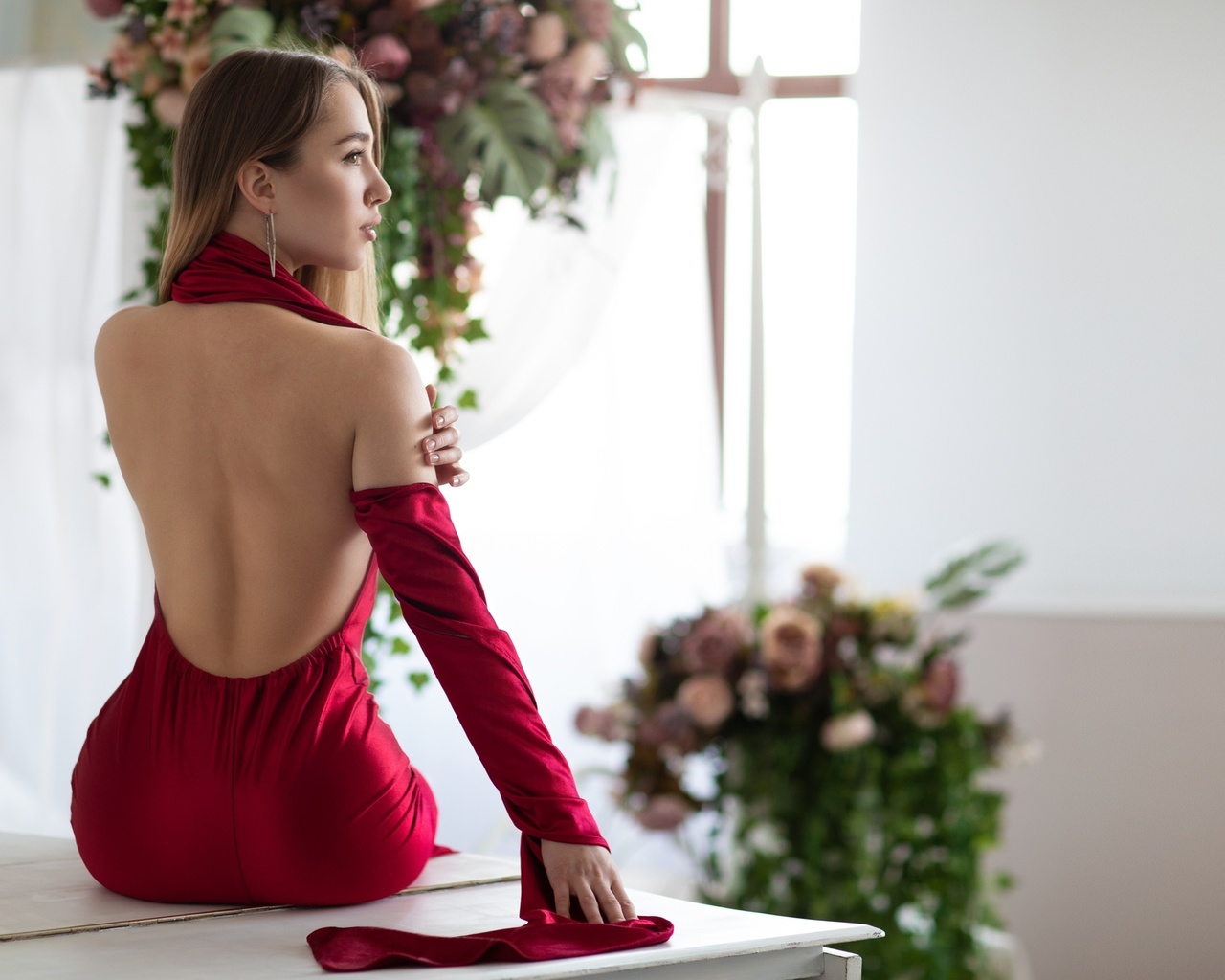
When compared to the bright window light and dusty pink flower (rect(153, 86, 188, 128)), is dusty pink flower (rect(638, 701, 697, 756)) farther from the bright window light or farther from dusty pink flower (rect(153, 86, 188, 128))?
the bright window light

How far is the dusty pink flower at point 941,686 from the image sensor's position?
2.70 meters

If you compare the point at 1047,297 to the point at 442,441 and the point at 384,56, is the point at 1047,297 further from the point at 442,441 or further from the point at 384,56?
the point at 442,441

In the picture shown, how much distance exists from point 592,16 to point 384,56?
44 cm

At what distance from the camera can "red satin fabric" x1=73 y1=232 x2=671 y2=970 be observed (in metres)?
1.27

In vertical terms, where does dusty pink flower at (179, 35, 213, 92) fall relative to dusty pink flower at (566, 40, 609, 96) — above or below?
below

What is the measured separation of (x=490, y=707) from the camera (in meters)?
1.24

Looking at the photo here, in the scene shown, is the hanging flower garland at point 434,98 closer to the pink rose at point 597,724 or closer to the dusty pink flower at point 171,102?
the dusty pink flower at point 171,102

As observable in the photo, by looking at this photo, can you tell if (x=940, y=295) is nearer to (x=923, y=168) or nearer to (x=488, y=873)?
(x=923, y=168)

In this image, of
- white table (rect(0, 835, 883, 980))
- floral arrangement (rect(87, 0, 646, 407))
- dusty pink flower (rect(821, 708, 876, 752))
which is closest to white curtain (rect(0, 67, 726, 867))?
floral arrangement (rect(87, 0, 646, 407))

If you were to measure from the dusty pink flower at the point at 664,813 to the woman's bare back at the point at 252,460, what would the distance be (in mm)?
1480

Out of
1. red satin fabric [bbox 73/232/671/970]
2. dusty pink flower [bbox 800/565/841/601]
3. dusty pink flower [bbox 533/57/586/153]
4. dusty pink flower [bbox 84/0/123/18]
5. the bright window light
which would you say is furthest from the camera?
the bright window light

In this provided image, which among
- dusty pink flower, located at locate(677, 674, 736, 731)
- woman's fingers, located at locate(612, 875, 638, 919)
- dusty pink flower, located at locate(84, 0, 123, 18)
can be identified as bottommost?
dusty pink flower, located at locate(677, 674, 736, 731)

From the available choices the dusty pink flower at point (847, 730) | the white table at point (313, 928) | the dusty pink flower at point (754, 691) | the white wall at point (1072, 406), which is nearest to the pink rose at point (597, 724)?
the dusty pink flower at point (754, 691)

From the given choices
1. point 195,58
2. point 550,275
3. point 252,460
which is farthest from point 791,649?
point 252,460
